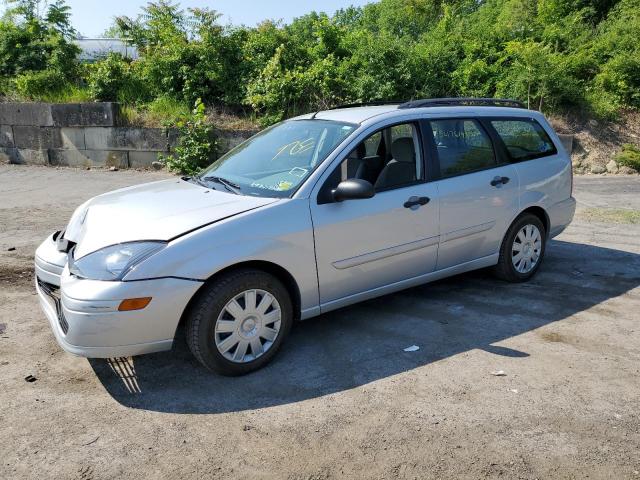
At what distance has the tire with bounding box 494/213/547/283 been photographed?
17.9ft

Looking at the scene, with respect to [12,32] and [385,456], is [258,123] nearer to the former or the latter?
[12,32]

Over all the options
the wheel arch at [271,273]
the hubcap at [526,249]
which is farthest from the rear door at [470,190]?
the wheel arch at [271,273]

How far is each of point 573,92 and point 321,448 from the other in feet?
36.6

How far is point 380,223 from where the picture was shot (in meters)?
4.40

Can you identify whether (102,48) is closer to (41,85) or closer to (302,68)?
(41,85)

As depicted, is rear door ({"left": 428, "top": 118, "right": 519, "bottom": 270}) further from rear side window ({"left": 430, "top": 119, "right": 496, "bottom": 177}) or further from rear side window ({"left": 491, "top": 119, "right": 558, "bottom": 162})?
rear side window ({"left": 491, "top": 119, "right": 558, "bottom": 162})

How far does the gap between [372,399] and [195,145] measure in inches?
346

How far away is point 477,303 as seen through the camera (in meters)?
5.19

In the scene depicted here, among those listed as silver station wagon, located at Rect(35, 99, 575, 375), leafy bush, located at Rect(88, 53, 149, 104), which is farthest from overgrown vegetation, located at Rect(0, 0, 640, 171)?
silver station wagon, located at Rect(35, 99, 575, 375)

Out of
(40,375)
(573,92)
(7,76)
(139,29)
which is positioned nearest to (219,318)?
(40,375)

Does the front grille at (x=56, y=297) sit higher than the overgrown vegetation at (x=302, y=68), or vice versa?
the overgrown vegetation at (x=302, y=68)

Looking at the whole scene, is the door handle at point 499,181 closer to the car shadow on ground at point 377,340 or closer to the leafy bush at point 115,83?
the car shadow on ground at point 377,340

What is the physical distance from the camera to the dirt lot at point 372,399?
3020 millimetres

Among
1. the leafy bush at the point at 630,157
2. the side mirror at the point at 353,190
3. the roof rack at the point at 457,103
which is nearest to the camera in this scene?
the side mirror at the point at 353,190
